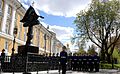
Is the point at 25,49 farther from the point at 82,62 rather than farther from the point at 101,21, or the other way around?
the point at 101,21

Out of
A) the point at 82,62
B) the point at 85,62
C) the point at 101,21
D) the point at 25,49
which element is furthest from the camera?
the point at 101,21

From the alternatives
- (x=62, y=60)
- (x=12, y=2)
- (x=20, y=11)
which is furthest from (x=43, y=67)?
(x=20, y=11)

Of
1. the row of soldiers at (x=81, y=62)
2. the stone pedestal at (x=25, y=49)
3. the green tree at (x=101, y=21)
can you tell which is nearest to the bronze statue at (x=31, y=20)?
the stone pedestal at (x=25, y=49)

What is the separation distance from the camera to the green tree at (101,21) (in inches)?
1859

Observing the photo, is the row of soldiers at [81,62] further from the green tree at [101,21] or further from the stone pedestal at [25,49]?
the green tree at [101,21]

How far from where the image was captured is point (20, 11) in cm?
4769

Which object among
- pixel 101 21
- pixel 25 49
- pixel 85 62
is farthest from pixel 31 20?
pixel 101 21

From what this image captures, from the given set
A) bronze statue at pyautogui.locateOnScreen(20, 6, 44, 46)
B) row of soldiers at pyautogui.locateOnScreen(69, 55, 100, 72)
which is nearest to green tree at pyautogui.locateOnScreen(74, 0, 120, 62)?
row of soldiers at pyautogui.locateOnScreen(69, 55, 100, 72)

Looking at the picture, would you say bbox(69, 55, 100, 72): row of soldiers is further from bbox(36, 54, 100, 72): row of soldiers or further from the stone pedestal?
the stone pedestal

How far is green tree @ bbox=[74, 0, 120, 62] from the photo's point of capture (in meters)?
47.2

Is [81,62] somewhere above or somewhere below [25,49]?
below

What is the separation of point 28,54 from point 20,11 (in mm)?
37459

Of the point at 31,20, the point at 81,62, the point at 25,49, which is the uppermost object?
the point at 31,20

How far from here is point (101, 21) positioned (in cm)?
4753
